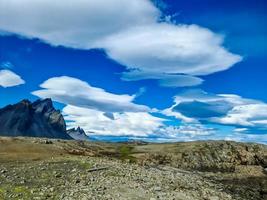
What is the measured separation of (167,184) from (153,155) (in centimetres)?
8288

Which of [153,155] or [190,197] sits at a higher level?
[153,155]

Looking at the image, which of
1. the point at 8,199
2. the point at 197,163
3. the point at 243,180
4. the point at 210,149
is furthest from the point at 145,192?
the point at 210,149

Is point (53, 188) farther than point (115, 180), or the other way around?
point (115, 180)

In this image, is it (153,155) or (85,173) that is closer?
(85,173)

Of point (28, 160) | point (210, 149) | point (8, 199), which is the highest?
point (210, 149)

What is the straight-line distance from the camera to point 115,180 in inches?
2506

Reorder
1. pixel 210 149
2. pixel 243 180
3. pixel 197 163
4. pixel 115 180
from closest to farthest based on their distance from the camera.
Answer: pixel 115 180 → pixel 243 180 → pixel 197 163 → pixel 210 149

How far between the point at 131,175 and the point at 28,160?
19.6 metres

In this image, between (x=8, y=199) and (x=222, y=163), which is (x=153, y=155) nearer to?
(x=222, y=163)

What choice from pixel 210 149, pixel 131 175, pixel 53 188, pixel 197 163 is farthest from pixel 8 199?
pixel 210 149

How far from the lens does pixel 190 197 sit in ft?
206

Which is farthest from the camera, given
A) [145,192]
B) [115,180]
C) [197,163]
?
[197,163]

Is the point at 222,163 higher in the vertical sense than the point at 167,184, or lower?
higher

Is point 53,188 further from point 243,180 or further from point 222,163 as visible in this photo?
point 222,163
